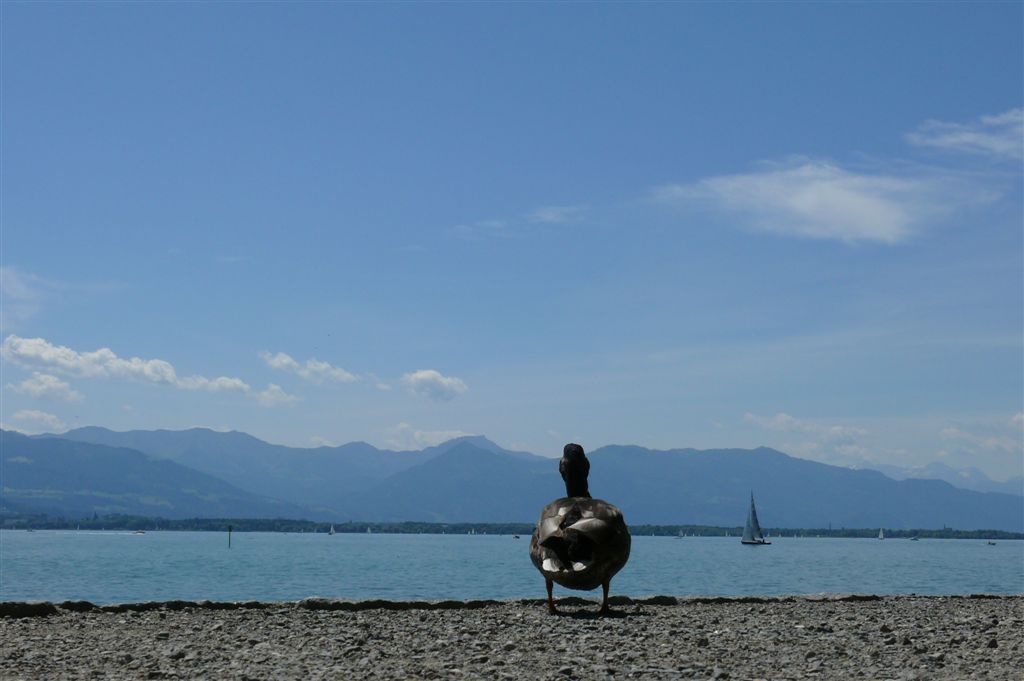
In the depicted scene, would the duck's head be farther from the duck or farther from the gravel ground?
the gravel ground

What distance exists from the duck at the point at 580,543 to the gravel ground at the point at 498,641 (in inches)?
32.8

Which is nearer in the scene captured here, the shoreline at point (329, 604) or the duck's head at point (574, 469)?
the shoreline at point (329, 604)

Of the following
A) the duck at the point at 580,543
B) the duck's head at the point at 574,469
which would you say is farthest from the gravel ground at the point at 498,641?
the duck's head at the point at 574,469

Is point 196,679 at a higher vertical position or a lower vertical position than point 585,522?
lower

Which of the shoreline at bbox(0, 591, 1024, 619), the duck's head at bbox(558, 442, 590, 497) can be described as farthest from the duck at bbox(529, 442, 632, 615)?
the shoreline at bbox(0, 591, 1024, 619)

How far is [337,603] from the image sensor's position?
22.1 meters

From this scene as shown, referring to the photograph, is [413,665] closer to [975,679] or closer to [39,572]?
[975,679]

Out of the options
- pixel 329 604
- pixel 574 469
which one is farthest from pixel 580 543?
pixel 329 604

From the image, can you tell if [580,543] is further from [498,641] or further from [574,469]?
[498,641]

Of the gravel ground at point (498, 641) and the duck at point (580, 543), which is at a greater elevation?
the duck at point (580, 543)

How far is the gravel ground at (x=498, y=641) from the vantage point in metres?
14.5

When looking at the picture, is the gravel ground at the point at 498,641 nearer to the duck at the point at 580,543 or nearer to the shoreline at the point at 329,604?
the shoreline at the point at 329,604

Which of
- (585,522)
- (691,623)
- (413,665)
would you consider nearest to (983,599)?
(691,623)

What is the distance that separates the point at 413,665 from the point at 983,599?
18.4 meters
